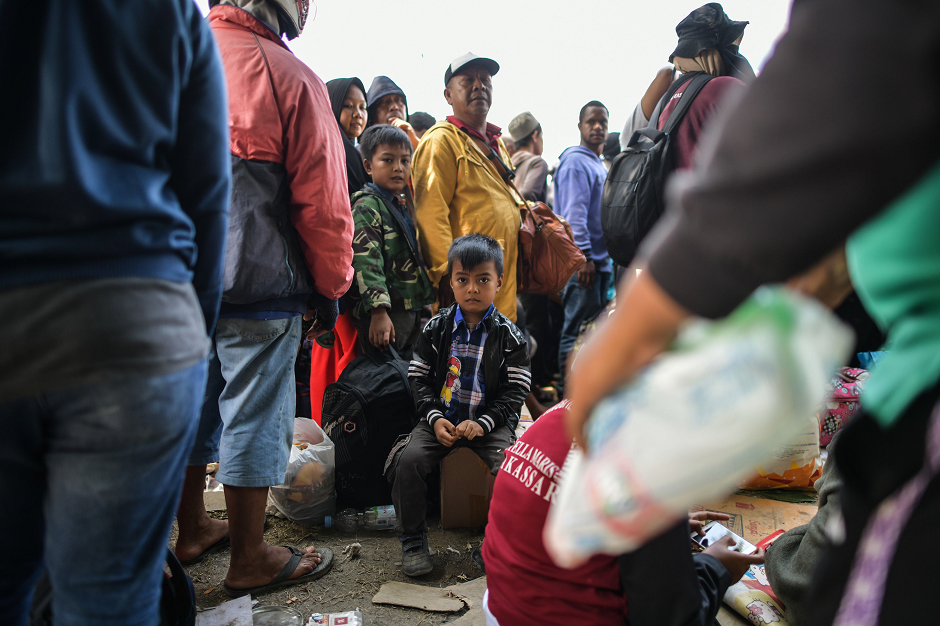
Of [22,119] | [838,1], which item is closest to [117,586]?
[22,119]

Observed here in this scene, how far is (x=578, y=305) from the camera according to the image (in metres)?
4.48

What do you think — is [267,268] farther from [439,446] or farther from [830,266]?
[830,266]

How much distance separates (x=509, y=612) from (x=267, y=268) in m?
1.25

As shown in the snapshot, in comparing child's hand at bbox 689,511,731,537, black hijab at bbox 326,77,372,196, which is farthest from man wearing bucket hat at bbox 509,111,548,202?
child's hand at bbox 689,511,731,537

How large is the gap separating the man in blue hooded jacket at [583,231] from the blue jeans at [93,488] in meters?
3.70

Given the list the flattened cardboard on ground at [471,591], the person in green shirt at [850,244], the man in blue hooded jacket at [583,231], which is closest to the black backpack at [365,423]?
the flattened cardboard on ground at [471,591]

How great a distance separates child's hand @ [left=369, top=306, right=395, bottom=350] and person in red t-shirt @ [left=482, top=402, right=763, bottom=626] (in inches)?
53.8

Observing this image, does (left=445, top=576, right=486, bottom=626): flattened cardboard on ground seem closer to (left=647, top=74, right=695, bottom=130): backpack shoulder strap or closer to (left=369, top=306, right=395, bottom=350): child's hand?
(left=369, top=306, right=395, bottom=350): child's hand

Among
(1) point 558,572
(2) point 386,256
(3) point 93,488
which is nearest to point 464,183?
(2) point 386,256

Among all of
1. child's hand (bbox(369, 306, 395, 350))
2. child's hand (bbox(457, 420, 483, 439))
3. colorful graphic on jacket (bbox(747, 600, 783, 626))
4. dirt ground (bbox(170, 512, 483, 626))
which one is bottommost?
dirt ground (bbox(170, 512, 483, 626))

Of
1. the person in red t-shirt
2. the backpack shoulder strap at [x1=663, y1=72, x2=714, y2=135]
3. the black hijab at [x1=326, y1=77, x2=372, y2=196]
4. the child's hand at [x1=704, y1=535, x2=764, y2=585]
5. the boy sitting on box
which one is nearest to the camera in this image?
the person in red t-shirt

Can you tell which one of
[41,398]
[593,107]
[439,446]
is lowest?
[439,446]

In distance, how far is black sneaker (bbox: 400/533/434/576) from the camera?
213 cm

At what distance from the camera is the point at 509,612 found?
1322mm
